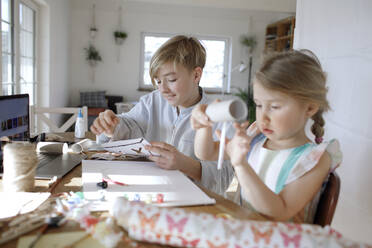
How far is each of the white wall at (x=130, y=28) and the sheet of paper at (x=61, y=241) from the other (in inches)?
237

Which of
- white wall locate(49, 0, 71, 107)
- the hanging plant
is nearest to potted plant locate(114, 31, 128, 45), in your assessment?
white wall locate(49, 0, 71, 107)

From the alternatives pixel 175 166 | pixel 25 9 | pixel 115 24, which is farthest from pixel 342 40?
pixel 115 24

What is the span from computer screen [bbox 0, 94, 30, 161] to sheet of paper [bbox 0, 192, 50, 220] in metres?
0.32

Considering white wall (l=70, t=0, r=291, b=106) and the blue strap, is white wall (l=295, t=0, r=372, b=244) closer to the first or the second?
the blue strap

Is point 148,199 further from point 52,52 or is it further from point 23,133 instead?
point 52,52

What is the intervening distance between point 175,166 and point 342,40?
963 mm

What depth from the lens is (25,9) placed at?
4.18 m

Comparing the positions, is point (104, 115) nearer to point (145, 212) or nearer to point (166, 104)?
point (166, 104)

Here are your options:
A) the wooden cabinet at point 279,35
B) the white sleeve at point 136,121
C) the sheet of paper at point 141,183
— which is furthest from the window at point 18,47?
the wooden cabinet at point 279,35

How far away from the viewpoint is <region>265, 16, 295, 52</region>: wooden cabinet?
591 cm

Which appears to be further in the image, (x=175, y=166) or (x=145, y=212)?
(x=175, y=166)

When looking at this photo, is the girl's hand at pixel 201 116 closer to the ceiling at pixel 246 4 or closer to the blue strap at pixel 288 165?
the blue strap at pixel 288 165

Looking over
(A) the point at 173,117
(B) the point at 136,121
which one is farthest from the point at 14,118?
(A) the point at 173,117

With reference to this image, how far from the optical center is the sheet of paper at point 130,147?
130 cm
